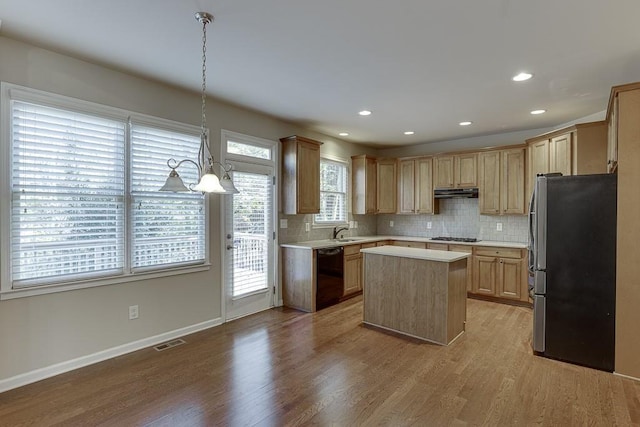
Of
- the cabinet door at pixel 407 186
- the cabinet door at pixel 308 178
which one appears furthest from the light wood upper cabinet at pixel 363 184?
the cabinet door at pixel 308 178

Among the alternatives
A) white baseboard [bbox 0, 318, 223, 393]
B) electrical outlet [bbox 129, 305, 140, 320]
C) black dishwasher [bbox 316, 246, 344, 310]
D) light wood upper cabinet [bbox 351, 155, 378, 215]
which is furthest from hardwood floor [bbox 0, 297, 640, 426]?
light wood upper cabinet [bbox 351, 155, 378, 215]

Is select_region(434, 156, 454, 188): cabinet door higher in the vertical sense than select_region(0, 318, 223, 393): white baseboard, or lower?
higher

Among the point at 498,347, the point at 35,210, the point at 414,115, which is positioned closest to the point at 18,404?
the point at 35,210

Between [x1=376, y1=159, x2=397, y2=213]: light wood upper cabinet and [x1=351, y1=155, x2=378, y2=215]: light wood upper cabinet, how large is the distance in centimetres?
10

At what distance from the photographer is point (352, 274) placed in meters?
5.27

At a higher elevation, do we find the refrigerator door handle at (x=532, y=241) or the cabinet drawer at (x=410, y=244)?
the refrigerator door handle at (x=532, y=241)

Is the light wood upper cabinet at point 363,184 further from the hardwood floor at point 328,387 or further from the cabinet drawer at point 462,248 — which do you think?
the hardwood floor at point 328,387

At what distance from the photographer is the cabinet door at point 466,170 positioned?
17.9 ft

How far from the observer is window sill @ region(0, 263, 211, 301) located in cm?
258

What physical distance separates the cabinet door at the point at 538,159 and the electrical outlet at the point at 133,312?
5.21 meters

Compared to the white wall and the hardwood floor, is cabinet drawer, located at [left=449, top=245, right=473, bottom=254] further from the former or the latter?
the white wall

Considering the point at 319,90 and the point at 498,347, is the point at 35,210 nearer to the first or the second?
the point at 319,90

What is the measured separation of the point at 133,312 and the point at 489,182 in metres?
5.13

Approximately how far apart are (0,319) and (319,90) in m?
3.36
